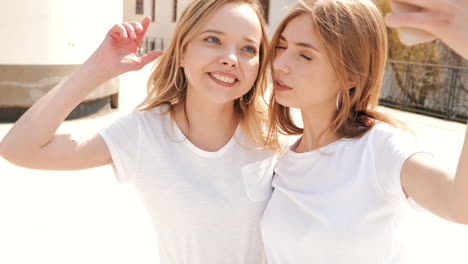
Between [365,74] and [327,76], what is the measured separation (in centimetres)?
16

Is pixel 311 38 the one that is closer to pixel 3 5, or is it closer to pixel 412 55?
pixel 3 5

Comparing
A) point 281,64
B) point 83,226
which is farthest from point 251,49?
point 83,226

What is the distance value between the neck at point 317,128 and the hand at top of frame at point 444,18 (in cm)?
114

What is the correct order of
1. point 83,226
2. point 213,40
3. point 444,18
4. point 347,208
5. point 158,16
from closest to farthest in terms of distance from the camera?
point 444,18
point 347,208
point 213,40
point 83,226
point 158,16

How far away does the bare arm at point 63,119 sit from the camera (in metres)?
2.15

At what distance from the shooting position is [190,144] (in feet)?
7.79

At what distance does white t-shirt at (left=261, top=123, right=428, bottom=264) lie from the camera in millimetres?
1992

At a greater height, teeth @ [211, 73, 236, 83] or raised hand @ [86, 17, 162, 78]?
raised hand @ [86, 17, 162, 78]

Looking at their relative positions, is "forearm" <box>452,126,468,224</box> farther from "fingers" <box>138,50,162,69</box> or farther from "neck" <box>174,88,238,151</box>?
"fingers" <box>138,50,162,69</box>

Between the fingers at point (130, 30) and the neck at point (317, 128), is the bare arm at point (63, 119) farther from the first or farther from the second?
the neck at point (317, 128)

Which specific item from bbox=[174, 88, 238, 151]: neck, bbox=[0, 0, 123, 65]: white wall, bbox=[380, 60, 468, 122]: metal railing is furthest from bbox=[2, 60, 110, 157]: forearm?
bbox=[380, 60, 468, 122]: metal railing

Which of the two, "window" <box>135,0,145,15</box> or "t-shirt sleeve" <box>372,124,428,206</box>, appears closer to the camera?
"t-shirt sleeve" <box>372,124,428,206</box>

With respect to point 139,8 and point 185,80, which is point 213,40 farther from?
→ point 139,8

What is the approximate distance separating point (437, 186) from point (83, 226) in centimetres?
360
